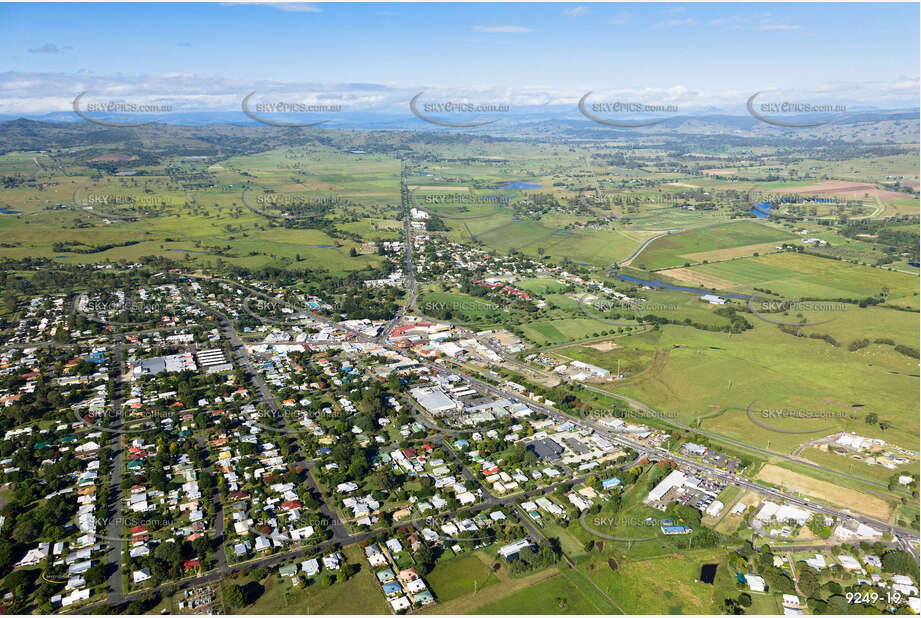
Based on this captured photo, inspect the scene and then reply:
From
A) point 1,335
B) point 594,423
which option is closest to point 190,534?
point 594,423

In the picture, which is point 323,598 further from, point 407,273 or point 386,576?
point 407,273

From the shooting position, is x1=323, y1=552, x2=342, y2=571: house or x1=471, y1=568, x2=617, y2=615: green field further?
x1=323, y1=552, x2=342, y2=571: house

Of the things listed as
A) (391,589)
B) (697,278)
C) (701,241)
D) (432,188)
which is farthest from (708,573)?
(432,188)

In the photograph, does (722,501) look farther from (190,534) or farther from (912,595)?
(190,534)

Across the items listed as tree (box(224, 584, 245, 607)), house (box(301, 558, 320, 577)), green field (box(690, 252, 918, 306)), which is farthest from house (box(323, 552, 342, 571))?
green field (box(690, 252, 918, 306))

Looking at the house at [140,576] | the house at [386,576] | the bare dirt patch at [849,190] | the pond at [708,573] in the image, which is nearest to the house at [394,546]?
the house at [386,576]

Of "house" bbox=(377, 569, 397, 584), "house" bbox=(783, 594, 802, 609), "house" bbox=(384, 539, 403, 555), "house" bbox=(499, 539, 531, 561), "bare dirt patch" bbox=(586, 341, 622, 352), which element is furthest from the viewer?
"bare dirt patch" bbox=(586, 341, 622, 352)

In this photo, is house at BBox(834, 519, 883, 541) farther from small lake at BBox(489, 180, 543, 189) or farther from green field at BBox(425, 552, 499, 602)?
small lake at BBox(489, 180, 543, 189)
